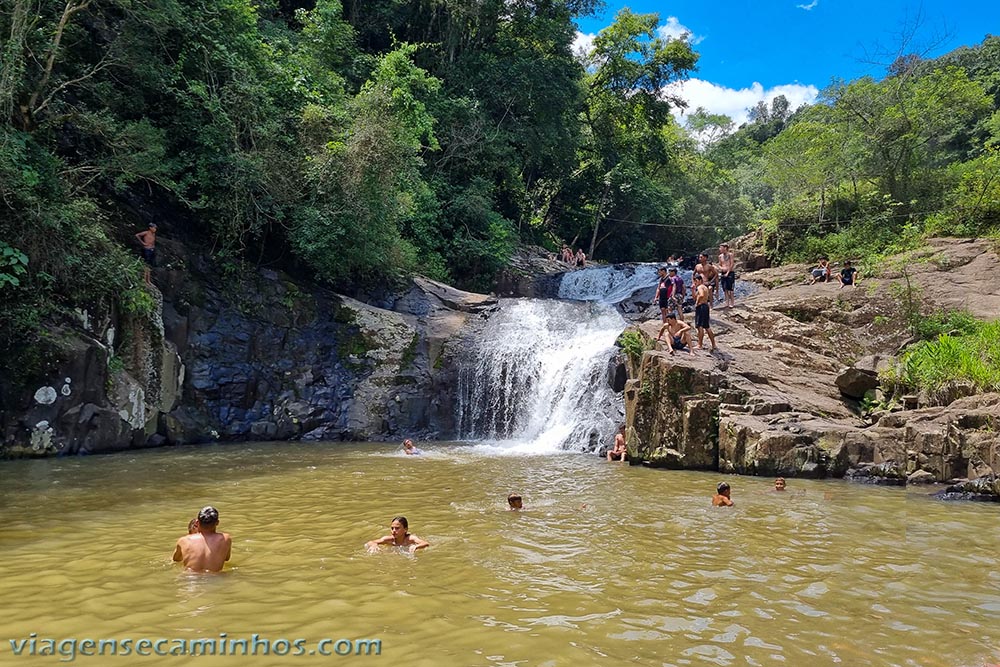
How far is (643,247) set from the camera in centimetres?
3834

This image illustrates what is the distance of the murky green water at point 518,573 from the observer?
168 inches

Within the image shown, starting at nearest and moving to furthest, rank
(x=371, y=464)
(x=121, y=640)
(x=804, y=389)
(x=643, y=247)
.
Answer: (x=121, y=640)
(x=371, y=464)
(x=804, y=389)
(x=643, y=247)

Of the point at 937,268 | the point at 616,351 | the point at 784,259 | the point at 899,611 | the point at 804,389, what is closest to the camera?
the point at 899,611

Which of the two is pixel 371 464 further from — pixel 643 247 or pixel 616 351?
pixel 643 247

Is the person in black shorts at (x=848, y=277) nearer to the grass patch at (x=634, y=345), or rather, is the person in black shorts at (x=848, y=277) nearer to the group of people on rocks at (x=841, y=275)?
the group of people on rocks at (x=841, y=275)

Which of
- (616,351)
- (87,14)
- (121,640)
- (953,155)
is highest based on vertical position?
(953,155)

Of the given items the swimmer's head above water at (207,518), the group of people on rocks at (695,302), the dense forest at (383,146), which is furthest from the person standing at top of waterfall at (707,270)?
the swimmer's head above water at (207,518)

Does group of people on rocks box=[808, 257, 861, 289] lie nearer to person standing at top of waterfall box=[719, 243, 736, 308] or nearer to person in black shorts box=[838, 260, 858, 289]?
person in black shorts box=[838, 260, 858, 289]

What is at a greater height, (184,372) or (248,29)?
(248,29)

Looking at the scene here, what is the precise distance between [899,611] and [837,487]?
559cm

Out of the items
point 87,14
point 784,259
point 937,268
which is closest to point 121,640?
point 87,14

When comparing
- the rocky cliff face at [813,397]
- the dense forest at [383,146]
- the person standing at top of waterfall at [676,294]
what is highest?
the dense forest at [383,146]

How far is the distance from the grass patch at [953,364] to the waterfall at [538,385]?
5.80 m

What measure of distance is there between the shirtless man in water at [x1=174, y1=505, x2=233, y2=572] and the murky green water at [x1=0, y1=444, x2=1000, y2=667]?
0.17m
